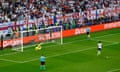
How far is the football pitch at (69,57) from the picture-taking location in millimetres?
37344

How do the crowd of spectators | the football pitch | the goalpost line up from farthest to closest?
the crowd of spectators → the goalpost → the football pitch

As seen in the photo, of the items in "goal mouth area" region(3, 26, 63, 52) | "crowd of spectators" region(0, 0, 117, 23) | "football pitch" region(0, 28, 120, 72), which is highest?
"crowd of spectators" region(0, 0, 117, 23)

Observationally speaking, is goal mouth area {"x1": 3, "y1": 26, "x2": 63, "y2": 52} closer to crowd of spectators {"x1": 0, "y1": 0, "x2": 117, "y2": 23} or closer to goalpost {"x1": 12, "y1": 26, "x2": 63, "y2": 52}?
goalpost {"x1": 12, "y1": 26, "x2": 63, "y2": 52}

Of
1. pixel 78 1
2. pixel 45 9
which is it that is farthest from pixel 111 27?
pixel 45 9

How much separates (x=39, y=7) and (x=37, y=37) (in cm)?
1059

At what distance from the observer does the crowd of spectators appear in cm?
5172

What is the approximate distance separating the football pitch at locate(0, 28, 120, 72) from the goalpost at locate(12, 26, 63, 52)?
1.94 feet

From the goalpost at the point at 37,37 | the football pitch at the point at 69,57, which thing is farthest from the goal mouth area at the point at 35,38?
the football pitch at the point at 69,57

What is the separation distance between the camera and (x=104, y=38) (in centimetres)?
5306

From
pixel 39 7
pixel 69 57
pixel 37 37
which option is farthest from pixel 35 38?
pixel 39 7

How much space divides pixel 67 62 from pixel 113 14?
25.8 meters

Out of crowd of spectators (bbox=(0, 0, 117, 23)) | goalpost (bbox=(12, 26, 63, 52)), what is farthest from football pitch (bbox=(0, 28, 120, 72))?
crowd of spectators (bbox=(0, 0, 117, 23))

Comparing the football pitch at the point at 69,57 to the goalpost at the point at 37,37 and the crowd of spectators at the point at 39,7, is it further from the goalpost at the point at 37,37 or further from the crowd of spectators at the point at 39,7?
the crowd of spectators at the point at 39,7

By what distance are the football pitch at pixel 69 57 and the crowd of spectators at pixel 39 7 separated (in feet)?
19.8
